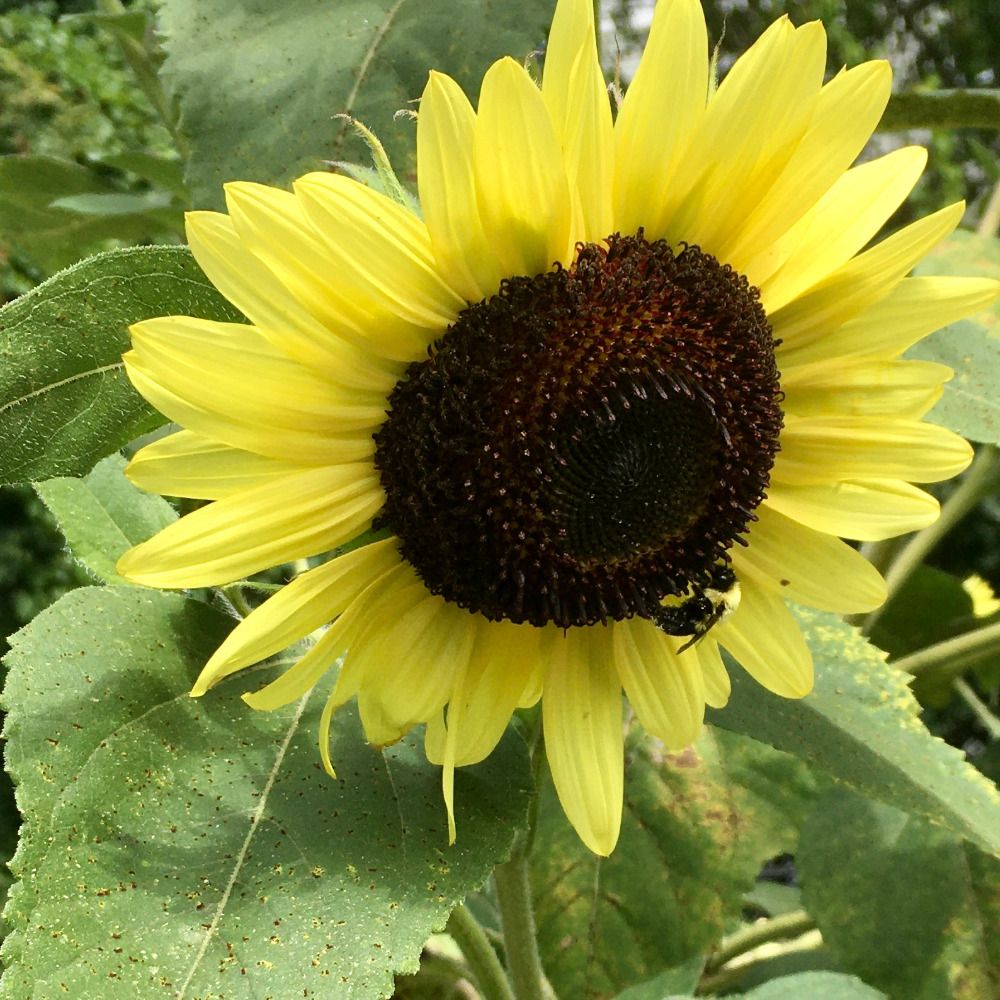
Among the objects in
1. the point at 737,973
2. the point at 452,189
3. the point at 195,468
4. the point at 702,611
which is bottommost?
the point at 737,973

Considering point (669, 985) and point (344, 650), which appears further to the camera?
point (669, 985)

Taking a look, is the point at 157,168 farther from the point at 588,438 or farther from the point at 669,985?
the point at 669,985

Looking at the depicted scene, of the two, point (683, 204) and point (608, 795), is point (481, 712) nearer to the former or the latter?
point (608, 795)

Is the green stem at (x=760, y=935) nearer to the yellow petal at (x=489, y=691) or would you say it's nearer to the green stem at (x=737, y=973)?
the green stem at (x=737, y=973)

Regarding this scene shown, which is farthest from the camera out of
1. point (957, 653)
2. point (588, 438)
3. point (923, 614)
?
point (923, 614)

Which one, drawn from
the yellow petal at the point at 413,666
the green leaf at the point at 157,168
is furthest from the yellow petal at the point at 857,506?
the green leaf at the point at 157,168

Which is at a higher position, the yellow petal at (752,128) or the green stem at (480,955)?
the yellow petal at (752,128)

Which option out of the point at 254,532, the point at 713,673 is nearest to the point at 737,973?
the point at 713,673
